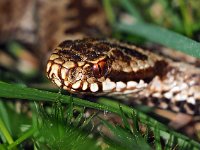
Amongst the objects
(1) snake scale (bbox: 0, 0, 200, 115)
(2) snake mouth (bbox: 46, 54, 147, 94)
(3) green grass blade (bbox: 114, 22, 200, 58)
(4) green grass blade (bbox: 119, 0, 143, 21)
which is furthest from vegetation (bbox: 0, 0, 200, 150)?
(4) green grass blade (bbox: 119, 0, 143, 21)

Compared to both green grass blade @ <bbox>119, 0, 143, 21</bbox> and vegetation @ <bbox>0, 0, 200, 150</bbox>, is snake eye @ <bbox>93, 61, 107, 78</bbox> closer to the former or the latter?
vegetation @ <bbox>0, 0, 200, 150</bbox>

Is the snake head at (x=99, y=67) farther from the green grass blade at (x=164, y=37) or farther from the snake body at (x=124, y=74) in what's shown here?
the green grass blade at (x=164, y=37)

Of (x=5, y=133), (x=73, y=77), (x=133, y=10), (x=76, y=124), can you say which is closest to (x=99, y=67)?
(x=73, y=77)

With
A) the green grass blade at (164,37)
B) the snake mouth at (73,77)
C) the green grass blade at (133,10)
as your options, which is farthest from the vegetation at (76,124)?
the green grass blade at (133,10)

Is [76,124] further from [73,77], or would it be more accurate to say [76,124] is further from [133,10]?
[133,10]

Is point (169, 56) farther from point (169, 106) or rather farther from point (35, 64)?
point (35, 64)
